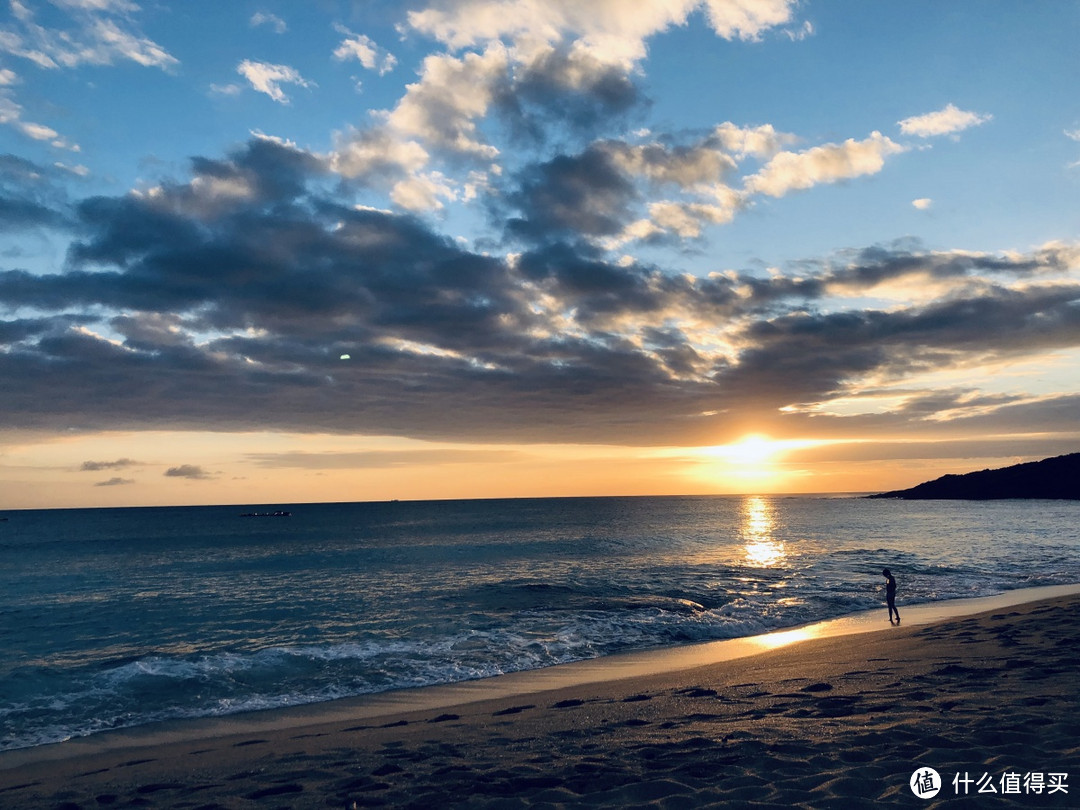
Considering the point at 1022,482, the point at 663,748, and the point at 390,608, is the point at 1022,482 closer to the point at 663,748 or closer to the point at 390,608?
the point at 390,608

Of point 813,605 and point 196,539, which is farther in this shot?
point 196,539

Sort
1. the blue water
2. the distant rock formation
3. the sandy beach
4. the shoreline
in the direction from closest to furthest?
the sandy beach, the shoreline, the blue water, the distant rock formation

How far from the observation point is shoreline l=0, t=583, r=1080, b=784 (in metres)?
12.8

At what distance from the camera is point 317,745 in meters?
11.0

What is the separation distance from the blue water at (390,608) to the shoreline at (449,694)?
2.45 ft

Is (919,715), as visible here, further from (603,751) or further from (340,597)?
(340,597)

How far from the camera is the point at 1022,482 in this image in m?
159

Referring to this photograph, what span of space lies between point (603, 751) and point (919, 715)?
16.3 feet

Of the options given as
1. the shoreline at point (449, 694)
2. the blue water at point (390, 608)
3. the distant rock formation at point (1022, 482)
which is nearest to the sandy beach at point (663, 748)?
the shoreline at point (449, 694)

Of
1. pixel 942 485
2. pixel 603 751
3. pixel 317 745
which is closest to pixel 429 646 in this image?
pixel 317 745

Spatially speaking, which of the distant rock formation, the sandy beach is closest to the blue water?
the sandy beach

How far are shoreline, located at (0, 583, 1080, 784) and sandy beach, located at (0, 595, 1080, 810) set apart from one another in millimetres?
136

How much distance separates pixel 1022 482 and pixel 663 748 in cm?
19381

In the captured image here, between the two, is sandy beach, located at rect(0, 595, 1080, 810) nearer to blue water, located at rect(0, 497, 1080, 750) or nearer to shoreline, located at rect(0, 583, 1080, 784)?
shoreline, located at rect(0, 583, 1080, 784)
